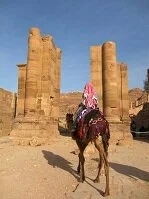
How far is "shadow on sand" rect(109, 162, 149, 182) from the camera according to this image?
259 inches

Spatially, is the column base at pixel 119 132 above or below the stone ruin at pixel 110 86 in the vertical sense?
below

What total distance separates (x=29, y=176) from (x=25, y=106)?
8985mm

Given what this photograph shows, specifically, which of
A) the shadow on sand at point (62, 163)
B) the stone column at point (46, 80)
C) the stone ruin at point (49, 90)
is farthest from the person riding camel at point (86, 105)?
the stone column at point (46, 80)

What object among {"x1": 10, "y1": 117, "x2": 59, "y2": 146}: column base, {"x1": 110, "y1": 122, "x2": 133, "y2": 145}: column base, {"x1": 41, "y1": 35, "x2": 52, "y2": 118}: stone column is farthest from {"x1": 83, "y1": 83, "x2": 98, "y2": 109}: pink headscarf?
{"x1": 41, "y1": 35, "x2": 52, "y2": 118}: stone column

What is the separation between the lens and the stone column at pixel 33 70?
15.2 meters

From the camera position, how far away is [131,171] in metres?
7.17

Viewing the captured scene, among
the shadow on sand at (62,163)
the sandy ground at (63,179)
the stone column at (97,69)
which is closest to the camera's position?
the sandy ground at (63,179)

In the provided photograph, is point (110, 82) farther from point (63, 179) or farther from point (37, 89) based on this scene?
point (63, 179)

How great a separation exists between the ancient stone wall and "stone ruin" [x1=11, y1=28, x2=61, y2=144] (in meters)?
11.5

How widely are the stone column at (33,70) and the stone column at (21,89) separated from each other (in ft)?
1.66

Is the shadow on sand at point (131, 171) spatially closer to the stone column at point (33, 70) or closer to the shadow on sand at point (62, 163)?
the shadow on sand at point (62, 163)

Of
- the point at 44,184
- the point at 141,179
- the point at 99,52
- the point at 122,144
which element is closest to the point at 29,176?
the point at 44,184

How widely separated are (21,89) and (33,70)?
1.46 metres

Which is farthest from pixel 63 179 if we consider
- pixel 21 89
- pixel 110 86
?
pixel 21 89
